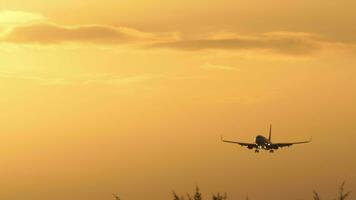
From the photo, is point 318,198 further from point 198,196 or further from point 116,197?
point 116,197

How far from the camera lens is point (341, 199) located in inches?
3071

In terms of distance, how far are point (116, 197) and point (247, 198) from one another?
11.4 metres

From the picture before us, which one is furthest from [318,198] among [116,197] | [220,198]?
[116,197]

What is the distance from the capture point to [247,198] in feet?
258

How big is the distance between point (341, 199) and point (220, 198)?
34.5ft

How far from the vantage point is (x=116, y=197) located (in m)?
78.6

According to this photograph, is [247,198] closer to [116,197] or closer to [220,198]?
[220,198]

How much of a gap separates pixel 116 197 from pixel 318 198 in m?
17.4

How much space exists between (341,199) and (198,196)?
41.2 ft

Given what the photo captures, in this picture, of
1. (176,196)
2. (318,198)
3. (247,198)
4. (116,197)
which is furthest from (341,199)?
(116,197)

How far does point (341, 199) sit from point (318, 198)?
2271mm

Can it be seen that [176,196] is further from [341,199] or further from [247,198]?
[341,199]

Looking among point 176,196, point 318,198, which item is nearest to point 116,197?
point 176,196

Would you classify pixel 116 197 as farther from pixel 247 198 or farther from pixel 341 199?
pixel 341 199
